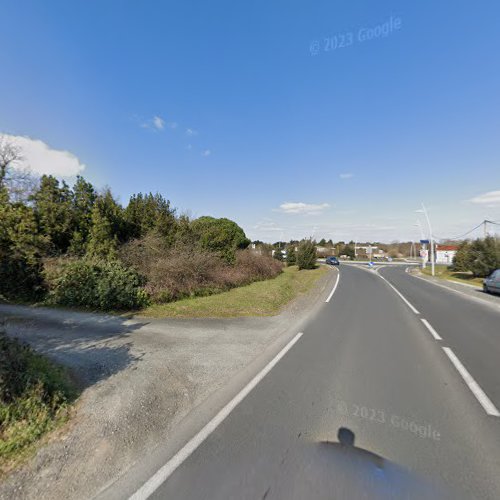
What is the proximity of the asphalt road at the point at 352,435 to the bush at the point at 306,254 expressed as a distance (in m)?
26.4

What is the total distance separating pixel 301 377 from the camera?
451cm

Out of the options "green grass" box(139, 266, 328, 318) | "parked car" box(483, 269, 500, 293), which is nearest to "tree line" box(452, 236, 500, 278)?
"parked car" box(483, 269, 500, 293)

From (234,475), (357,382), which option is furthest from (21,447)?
(357,382)

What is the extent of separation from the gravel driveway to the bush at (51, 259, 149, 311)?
703 millimetres

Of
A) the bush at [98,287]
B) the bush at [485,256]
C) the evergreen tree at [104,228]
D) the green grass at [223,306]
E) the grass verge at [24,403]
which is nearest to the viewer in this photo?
the grass verge at [24,403]

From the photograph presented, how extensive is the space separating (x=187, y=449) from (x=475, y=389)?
4.31m

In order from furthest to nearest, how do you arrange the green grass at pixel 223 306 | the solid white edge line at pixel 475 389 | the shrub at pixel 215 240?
→ the shrub at pixel 215 240 < the green grass at pixel 223 306 < the solid white edge line at pixel 475 389

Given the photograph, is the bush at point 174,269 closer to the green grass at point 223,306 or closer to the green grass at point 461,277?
the green grass at point 223,306

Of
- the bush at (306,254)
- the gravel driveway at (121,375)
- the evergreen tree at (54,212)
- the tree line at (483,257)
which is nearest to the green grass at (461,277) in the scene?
the tree line at (483,257)

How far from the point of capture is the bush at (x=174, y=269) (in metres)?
10.7

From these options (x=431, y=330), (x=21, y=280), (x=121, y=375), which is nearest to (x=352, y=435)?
(x=121, y=375)

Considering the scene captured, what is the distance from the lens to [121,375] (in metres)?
4.43

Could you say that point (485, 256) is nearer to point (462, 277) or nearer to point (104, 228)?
point (462, 277)

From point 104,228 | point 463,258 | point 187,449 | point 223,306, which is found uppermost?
point 104,228
